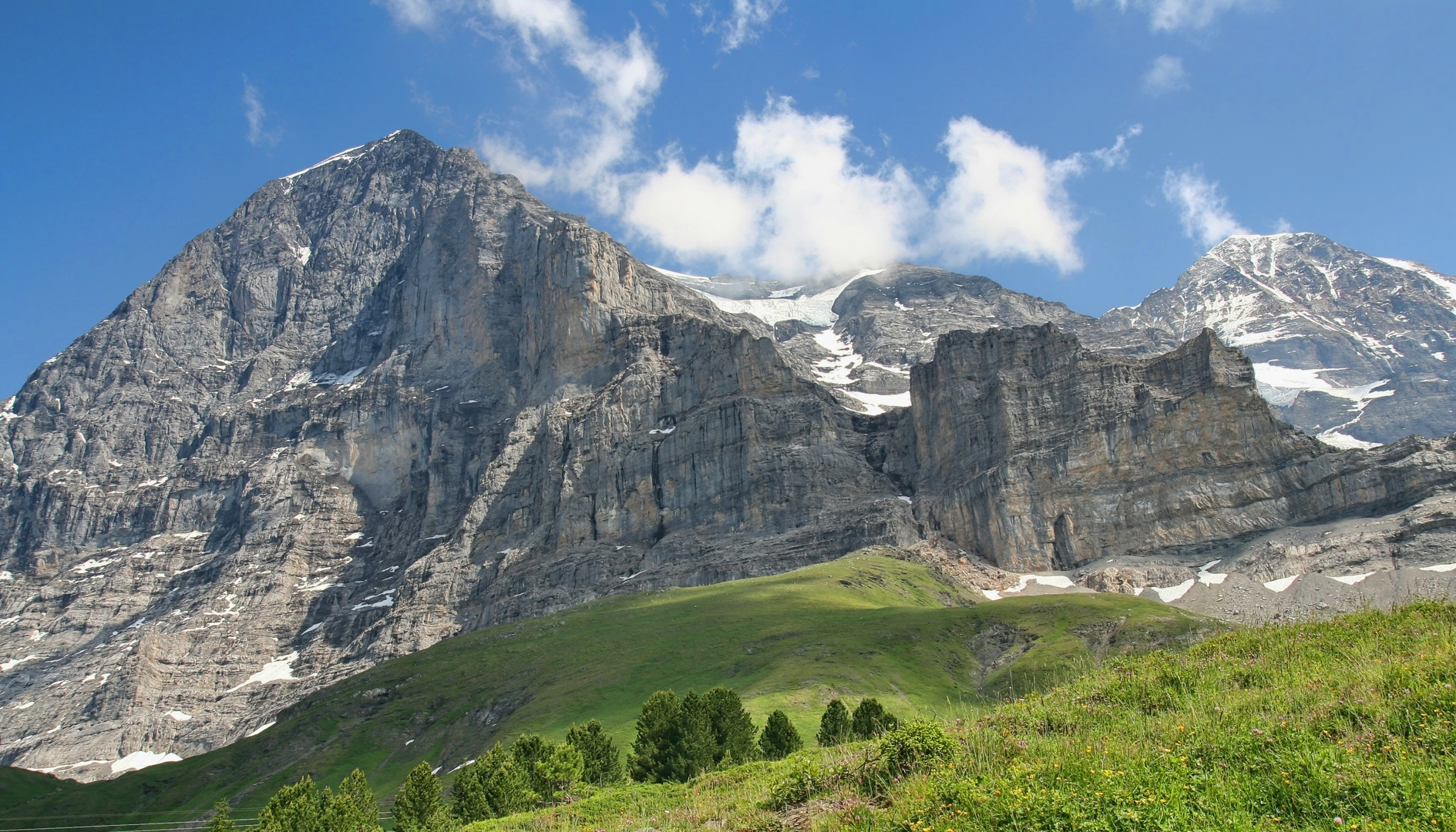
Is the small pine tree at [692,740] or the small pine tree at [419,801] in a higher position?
the small pine tree at [692,740]

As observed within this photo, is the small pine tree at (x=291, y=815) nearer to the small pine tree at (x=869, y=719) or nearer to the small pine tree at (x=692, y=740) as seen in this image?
the small pine tree at (x=692, y=740)

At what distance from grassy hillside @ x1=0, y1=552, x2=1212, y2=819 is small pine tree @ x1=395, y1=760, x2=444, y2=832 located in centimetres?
4243

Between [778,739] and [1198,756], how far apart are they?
41.6m

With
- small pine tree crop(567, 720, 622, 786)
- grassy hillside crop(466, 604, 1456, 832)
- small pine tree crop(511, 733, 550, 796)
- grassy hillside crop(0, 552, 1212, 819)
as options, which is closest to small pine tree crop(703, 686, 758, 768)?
small pine tree crop(567, 720, 622, 786)

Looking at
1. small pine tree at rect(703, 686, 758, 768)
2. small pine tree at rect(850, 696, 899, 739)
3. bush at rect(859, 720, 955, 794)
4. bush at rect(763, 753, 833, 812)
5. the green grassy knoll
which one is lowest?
the green grassy knoll

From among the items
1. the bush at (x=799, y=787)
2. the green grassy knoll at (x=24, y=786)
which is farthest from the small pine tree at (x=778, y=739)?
the green grassy knoll at (x=24, y=786)

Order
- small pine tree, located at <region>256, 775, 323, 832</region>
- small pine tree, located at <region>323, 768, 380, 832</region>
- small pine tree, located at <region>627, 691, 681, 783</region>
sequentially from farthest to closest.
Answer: small pine tree, located at <region>627, 691, 681, 783</region> → small pine tree, located at <region>256, 775, 323, 832</region> → small pine tree, located at <region>323, 768, 380, 832</region>

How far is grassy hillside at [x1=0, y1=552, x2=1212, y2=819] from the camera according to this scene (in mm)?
118062

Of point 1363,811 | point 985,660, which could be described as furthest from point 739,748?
point 985,660

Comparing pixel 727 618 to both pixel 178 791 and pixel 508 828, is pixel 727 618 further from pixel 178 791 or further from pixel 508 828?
pixel 508 828

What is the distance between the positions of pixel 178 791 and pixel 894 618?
107 metres

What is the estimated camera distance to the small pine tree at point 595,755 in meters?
61.1

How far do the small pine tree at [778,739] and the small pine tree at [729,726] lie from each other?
1.01 metres

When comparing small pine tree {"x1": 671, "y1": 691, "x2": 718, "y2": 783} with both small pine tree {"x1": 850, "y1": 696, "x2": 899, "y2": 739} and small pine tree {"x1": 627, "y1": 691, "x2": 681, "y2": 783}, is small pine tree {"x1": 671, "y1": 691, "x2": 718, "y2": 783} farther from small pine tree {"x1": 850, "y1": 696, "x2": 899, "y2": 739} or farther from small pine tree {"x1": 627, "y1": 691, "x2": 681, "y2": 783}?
small pine tree {"x1": 850, "y1": 696, "x2": 899, "y2": 739}
